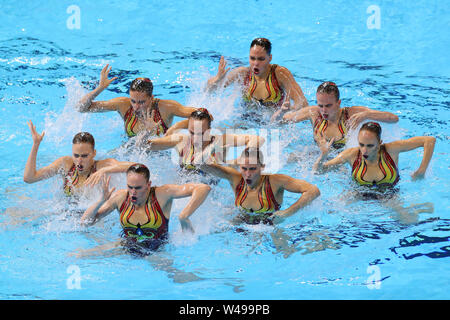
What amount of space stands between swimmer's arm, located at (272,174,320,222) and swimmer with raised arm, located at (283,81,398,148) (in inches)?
51.7

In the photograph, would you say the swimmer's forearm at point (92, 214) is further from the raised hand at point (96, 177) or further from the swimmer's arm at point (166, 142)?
the swimmer's arm at point (166, 142)

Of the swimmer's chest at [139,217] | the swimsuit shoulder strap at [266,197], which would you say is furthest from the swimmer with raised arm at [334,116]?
the swimmer's chest at [139,217]

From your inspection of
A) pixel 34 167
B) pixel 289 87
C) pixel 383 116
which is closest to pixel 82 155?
pixel 34 167

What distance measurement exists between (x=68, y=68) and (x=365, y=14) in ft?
18.8

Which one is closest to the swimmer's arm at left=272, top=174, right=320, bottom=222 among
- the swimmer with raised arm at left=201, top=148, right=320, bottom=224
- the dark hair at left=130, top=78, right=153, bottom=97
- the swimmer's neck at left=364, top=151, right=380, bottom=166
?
the swimmer with raised arm at left=201, top=148, right=320, bottom=224

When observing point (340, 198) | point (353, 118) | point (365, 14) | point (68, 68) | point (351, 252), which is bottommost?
point (351, 252)

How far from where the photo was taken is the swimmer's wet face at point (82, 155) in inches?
240

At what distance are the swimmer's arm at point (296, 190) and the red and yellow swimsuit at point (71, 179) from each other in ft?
6.21

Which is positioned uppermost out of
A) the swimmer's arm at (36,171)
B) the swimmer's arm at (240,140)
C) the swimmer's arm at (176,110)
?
the swimmer's arm at (176,110)

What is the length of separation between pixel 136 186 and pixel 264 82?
3248 mm
